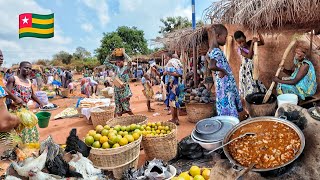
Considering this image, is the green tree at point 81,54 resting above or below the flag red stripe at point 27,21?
above

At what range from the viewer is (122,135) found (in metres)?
3.84

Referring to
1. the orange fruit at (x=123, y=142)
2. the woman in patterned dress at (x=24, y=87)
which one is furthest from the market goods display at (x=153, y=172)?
the woman in patterned dress at (x=24, y=87)

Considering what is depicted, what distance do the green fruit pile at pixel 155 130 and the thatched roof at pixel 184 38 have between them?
3.74 m

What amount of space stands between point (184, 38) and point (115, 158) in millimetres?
5077

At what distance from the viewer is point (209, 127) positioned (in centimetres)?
216

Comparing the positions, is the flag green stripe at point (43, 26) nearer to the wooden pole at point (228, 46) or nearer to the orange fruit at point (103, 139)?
A: the wooden pole at point (228, 46)

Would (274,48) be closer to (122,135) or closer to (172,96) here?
(172,96)

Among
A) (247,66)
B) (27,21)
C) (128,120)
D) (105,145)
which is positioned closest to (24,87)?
(128,120)

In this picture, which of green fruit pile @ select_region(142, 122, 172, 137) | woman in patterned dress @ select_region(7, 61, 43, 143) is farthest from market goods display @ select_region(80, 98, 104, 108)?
green fruit pile @ select_region(142, 122, 172, 137)

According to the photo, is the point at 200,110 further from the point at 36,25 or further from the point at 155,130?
the point at 36,25

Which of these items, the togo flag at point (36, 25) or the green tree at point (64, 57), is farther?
the green tree at point (64, 57)

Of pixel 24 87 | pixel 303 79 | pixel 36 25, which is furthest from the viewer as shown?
pixel 36 25

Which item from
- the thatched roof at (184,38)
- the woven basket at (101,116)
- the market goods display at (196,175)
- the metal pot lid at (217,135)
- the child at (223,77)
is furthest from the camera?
the thatched roof at (184,38)

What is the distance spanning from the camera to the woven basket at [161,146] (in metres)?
4.00
